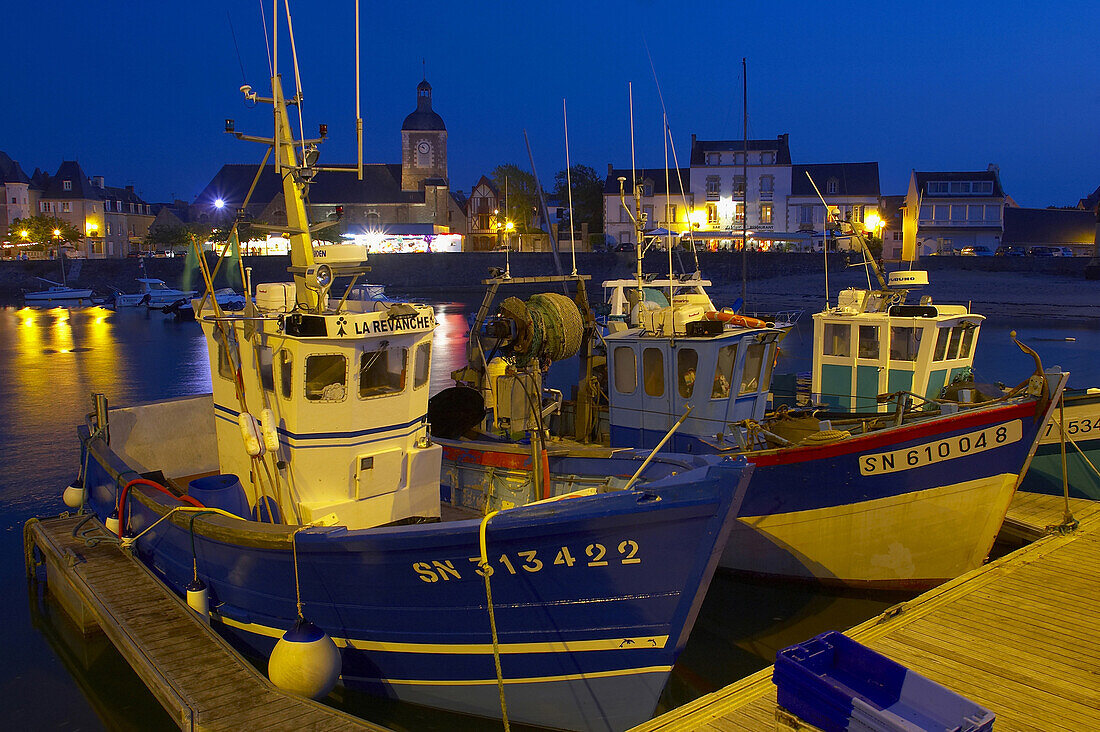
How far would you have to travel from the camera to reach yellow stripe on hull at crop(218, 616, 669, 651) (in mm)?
6676

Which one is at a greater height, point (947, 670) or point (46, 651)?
point (947, 670)

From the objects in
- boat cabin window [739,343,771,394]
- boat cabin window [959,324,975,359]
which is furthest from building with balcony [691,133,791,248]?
boat cabin window [739,343,771,394]

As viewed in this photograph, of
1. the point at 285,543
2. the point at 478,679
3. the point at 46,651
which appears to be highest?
the point at 285,543

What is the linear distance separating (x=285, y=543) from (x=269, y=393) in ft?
5.55

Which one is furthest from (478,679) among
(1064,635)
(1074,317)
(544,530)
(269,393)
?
(1074,317)

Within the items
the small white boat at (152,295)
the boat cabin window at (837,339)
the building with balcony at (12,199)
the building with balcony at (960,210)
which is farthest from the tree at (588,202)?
the boat cabin window at (837,339)

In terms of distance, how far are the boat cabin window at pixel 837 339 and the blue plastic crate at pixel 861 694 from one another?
873 centimetres

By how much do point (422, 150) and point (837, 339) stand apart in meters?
85.1

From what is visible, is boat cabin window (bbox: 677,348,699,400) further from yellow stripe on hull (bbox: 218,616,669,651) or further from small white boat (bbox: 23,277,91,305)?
small white boat (bbox: 23,277,91,305)

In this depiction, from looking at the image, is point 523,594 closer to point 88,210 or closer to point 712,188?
point 712,188

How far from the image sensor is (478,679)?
23.6 feet

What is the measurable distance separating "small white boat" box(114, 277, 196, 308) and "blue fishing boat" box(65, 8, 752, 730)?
62004 millimetres

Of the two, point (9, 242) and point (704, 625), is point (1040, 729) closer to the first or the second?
point (704, 625)

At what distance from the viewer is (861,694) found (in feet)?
15.1
